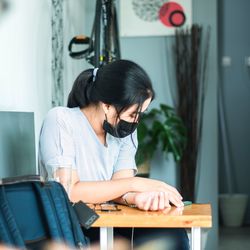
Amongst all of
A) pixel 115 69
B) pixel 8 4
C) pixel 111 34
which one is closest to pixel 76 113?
pixel 115 69

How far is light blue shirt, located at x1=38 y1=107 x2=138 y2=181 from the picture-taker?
7.48ft

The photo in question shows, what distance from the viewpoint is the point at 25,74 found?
10.4 ft

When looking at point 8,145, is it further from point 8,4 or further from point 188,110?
point 188,110

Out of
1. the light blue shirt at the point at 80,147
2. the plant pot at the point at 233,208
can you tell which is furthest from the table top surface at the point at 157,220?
the plant pot at the point at 233,208

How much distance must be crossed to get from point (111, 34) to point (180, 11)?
3.81ft

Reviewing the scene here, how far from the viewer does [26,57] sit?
318 cm

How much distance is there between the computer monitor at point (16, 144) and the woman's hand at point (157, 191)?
648mm

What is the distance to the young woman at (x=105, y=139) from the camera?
214cm

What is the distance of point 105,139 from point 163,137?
2.38 metres

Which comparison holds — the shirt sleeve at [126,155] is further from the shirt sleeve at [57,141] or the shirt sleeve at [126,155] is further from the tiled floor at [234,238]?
the tiled floor at [234,238]

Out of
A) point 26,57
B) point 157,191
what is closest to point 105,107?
point 157,191

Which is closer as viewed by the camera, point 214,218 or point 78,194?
point 78,194

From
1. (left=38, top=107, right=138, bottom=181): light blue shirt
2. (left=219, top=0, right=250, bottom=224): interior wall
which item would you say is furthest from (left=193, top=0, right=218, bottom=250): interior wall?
(left=38, top=107, right=138, bottom=181): light blue shirt

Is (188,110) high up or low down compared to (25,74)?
down
